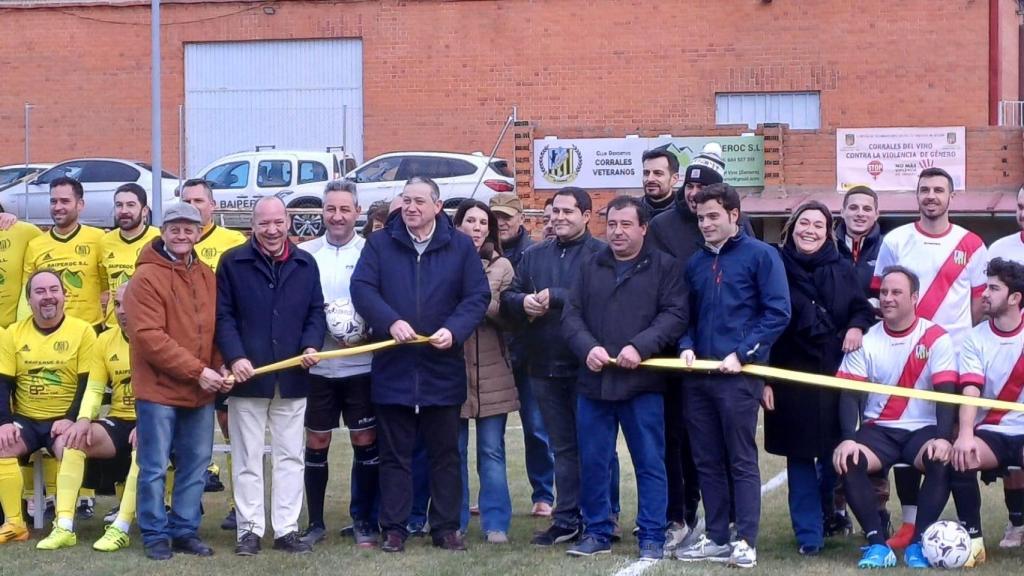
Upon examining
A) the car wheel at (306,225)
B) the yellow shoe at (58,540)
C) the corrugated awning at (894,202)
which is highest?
the corrugated awning at (894,202)

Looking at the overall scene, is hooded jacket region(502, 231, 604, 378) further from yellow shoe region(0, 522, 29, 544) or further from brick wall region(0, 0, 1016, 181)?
brick wall region(0, 0, 1016, 181)

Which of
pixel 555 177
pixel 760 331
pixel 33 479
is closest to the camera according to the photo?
pixel 760 331

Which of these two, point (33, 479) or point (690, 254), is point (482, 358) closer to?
point (690, 254)

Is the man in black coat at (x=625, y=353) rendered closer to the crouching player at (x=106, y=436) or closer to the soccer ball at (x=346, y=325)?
the soccer ball at (x=346, y=325)

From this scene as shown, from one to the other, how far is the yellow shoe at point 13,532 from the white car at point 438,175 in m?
15.3

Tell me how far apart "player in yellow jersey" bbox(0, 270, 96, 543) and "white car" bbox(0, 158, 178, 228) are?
15.2 metres

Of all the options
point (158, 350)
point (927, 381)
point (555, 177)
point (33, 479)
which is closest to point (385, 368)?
point (158, 350)

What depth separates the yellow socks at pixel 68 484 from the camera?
7.43 m

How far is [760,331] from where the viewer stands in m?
6.75

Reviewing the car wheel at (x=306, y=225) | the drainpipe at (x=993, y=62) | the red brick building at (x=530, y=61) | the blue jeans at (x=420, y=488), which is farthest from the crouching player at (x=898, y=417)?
the drainpipe at (x=993, y=62)

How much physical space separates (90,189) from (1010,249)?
19.0m

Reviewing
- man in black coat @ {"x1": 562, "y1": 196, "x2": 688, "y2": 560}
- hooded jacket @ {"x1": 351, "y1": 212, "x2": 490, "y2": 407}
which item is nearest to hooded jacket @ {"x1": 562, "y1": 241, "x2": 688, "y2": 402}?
man in black coat @ {"x1": 562, "y1": 196, "x2": 688, "y2": 560}

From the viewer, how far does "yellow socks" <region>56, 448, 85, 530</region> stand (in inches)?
292

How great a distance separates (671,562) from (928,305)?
2.12 m
